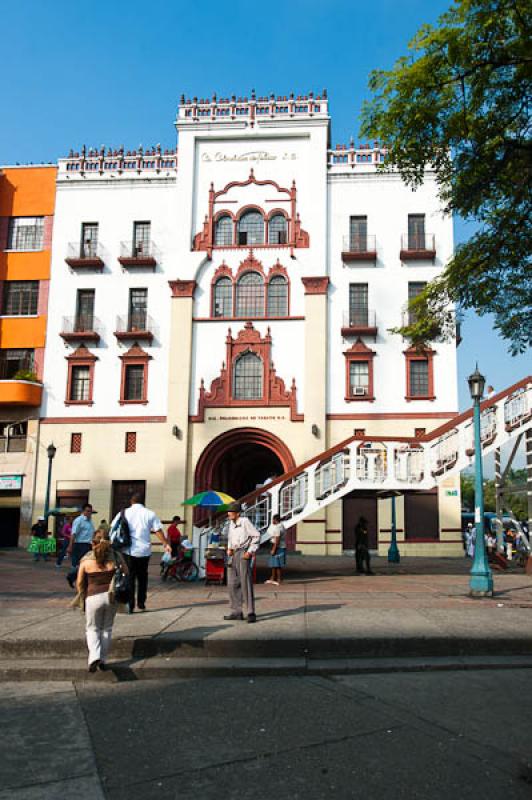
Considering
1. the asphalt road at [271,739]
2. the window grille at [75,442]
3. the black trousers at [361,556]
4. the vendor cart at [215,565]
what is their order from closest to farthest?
the asphalt road at [271,739]
the vendor cart at [215,565]
the black trousers at [361,556]
the window grille at [75,442]

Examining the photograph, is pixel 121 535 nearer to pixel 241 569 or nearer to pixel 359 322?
pixel 241 569

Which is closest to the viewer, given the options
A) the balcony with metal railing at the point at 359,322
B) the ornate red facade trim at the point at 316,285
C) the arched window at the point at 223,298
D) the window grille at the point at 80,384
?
the balcony with metal railing at the point at 359,322

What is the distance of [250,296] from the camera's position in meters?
30.9

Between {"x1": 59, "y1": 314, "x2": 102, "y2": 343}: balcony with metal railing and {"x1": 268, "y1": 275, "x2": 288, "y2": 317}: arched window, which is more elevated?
{"x1": 268, "y1": 275, "x2": 288, "y2": 317}: arched window

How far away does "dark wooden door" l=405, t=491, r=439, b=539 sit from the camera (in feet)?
93.9

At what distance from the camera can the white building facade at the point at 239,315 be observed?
29.2m

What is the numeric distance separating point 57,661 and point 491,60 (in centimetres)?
1160

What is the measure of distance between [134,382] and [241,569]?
869 inches

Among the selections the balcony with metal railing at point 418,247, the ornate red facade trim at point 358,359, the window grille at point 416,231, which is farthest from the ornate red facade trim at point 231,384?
the window grille at point 416,231

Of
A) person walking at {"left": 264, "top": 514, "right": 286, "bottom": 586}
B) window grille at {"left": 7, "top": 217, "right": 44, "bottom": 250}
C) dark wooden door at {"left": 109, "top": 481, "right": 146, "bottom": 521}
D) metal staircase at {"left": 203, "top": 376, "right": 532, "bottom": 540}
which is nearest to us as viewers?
person walking at {"left": 264, "top": 514, "right": 286, "bottom": 586}

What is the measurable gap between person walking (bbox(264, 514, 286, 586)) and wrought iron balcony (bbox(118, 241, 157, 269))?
59.9ft

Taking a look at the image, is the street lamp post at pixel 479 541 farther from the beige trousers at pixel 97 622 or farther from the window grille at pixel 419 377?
the window grille at pixel 419 377

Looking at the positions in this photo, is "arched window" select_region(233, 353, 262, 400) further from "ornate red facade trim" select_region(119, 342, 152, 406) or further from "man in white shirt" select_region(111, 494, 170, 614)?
"man in white shirt" select_region(111, 494, 170, 614)

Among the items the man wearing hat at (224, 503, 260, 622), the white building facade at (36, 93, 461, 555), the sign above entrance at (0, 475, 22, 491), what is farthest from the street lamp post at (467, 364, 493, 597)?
the sign above entrance at (0, 475, 22, 491)
